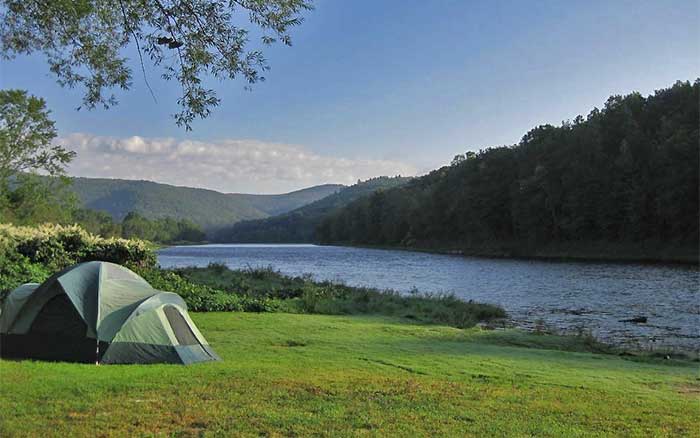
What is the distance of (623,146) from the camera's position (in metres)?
72.4

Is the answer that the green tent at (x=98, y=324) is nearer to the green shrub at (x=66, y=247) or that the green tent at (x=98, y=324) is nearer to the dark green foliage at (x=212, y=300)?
the dark green foliage at (x=212, y=300)

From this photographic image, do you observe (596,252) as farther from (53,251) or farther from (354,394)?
(354,394)

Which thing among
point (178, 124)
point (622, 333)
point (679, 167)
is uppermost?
point (679, 167)

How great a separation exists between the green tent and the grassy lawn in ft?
1.86

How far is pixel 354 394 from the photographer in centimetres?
910

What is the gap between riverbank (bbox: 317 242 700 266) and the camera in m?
60.1

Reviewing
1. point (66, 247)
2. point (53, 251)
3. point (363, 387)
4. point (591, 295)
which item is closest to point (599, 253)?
point (591, 295)

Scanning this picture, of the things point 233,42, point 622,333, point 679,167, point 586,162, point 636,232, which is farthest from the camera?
point 586,162

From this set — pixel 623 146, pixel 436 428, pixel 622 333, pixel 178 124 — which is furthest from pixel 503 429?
pixel 623 146

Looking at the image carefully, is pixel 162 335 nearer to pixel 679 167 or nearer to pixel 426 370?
pixel 426 370

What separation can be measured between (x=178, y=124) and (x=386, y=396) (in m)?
5.41

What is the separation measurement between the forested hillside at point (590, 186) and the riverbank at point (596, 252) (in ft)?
1.47

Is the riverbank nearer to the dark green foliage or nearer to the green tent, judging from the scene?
the dark green foliage

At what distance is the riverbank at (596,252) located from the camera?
60119 millimetres
